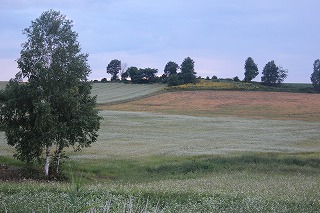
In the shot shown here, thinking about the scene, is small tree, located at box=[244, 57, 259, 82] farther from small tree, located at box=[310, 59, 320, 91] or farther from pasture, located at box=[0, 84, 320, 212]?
pasture, located at box=[0, 84, 320, 212]

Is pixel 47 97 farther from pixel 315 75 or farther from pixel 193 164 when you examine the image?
pixel 315 75

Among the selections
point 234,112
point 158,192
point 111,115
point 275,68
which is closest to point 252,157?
point 158,192

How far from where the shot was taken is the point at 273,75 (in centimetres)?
11738

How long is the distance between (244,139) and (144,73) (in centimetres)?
8114

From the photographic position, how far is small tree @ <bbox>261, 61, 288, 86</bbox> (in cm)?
11719

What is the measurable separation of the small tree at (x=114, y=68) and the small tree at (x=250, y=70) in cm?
4231

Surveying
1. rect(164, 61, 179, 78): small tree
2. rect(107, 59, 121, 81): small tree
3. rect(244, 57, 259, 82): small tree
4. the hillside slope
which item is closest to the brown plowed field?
the hillside slope

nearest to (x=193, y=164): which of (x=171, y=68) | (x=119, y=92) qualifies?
(x=119, y=92)

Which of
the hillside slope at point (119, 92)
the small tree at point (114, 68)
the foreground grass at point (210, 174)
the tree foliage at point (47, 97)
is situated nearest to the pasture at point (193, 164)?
the foreground grass at point (210, 174)

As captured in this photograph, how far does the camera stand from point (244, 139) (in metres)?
43.9

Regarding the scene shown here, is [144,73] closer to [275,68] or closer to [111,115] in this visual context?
[275,68]

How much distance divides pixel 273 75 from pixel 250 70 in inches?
335

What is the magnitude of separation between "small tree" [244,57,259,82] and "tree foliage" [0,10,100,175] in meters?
100

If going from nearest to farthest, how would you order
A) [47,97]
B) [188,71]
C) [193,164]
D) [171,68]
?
[47,97], [193,164], [188,71], [171,68]
